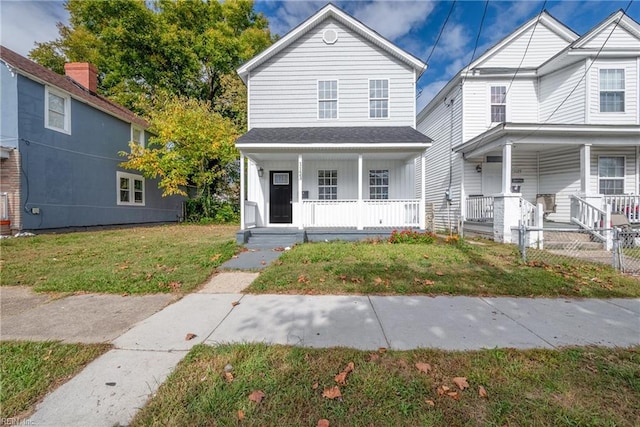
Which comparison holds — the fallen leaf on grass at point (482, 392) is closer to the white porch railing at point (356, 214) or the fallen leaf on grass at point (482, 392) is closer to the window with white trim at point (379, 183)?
the white porch railing at point (356, 214)

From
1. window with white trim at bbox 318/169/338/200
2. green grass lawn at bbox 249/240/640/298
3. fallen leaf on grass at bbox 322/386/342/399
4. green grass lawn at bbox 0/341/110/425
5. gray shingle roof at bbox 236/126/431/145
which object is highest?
gray shingle roof at bbox 236/126/431/145

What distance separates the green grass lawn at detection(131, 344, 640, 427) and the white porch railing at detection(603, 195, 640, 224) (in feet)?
30.7

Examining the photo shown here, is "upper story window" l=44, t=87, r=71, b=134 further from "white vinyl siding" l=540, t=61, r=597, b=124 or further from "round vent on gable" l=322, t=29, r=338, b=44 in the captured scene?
"white vinyl siding" l=540, t=61, r=597, b=124

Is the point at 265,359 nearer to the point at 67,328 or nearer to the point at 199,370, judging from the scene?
the point at 199,370

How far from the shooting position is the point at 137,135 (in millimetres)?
16078

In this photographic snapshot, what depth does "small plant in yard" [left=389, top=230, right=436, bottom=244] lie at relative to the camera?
320 inches

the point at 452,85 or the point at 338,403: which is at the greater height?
the point at 452,85

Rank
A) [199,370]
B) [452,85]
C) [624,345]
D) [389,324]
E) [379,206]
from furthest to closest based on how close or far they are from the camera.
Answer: [452,85] → [379,206] → [389,324] → [624,345] → [199,370]

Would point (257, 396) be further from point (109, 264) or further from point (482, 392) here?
point (109, 264)

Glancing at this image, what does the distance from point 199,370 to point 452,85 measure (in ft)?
45.7

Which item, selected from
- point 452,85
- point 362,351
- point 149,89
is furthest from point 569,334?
point 149,89

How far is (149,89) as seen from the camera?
20.9 meters

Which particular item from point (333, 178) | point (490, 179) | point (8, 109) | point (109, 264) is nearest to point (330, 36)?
point (333, 178)

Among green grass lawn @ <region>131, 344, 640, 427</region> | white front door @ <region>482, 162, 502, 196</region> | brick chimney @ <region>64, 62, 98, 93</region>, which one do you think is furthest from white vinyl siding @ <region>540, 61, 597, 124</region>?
brick chimney @ <region>64, 62, 98, 93</region>
